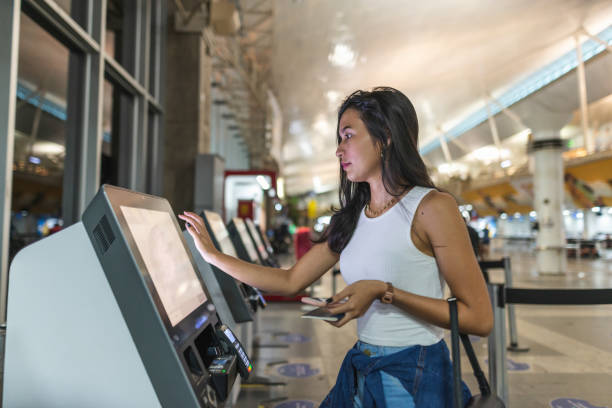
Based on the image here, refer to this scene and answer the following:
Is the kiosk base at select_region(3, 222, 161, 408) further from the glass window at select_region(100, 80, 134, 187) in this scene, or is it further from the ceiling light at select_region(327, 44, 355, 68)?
the ceiling light at select_region(327, 44, 355, 68)

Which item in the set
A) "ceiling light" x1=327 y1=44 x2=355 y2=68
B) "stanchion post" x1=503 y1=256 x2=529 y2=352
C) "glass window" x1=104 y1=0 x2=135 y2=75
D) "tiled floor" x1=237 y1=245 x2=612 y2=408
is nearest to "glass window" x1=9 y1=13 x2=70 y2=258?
"glass window" x1=104 y1=0 x2=135 y2=75

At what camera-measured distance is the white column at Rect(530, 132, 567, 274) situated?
10.4m

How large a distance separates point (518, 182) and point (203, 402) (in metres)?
22.8

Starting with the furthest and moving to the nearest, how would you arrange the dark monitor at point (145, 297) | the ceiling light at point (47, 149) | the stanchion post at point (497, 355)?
the ceiling light at point (47, 149) < the stanchion post at point (497, 355) < the dark monitor at point (145, 297)

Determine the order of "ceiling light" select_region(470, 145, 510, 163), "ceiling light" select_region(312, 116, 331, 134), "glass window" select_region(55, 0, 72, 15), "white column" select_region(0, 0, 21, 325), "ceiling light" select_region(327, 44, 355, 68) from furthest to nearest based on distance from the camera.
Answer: "ceiling light" select_region(470, 145, 510, 163), "ceiling light" select_region(312, 116, 331, 134), "ceiling light" select_region(327, 44, 355, 68), "glass window" select_region(55, 0, 72, 15), "white column" select_region(0, 0, 21, 325)

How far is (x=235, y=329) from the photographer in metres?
2.37

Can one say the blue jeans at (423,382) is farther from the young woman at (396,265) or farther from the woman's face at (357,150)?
the woman's face at (357,150)

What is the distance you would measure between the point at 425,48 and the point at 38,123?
10656 millimetres

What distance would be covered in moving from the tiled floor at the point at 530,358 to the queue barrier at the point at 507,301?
0.07 metres

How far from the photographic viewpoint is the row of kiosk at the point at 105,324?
92 cm

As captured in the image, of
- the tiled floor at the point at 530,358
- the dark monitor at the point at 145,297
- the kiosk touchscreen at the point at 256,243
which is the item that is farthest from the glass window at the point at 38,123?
the dark monitor at the point at 145,297

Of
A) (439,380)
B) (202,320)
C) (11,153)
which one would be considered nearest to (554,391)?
(439,380)

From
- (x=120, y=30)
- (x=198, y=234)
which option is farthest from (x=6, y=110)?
(x=120, y=30)

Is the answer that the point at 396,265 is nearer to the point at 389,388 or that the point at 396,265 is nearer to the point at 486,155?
the point at 389,388
